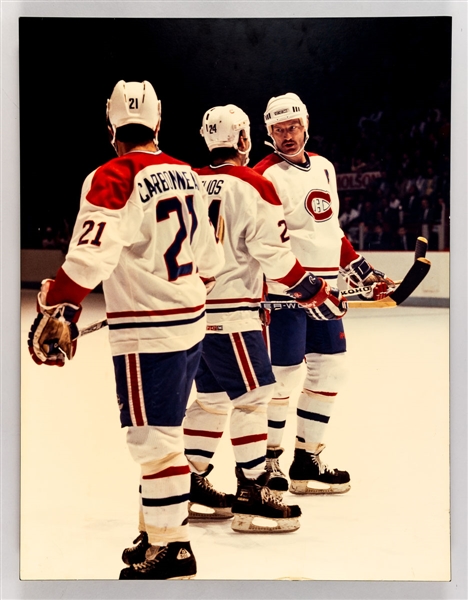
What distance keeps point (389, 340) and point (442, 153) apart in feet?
2.32

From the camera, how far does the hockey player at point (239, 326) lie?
101 inches

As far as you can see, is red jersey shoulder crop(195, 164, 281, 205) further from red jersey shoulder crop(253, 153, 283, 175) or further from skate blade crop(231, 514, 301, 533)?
skate blade crop(231, 514, 301, 533)

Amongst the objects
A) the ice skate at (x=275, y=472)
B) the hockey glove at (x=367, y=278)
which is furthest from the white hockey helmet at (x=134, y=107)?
the ice skate at (x=275, y=472)

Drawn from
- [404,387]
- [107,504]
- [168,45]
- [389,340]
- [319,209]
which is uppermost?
[168,45]

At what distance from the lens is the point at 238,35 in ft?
8.72

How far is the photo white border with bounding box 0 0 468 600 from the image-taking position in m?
2.66

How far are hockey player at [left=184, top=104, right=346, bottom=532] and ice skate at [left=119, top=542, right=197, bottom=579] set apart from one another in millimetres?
192

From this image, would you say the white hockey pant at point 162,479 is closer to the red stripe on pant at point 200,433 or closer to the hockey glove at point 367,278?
the red stripe on pant at point 200,433

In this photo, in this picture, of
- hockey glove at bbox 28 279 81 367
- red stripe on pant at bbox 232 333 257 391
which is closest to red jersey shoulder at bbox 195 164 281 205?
red stripe on pant at bbox 232 333 257 391

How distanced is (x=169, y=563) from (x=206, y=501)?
0.26 m

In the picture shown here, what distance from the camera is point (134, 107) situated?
234 cm

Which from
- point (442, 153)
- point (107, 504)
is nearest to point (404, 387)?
point (442, 153)

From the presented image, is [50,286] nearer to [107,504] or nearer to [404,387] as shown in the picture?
[107,504]

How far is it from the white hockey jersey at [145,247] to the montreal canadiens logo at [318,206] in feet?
1.83
